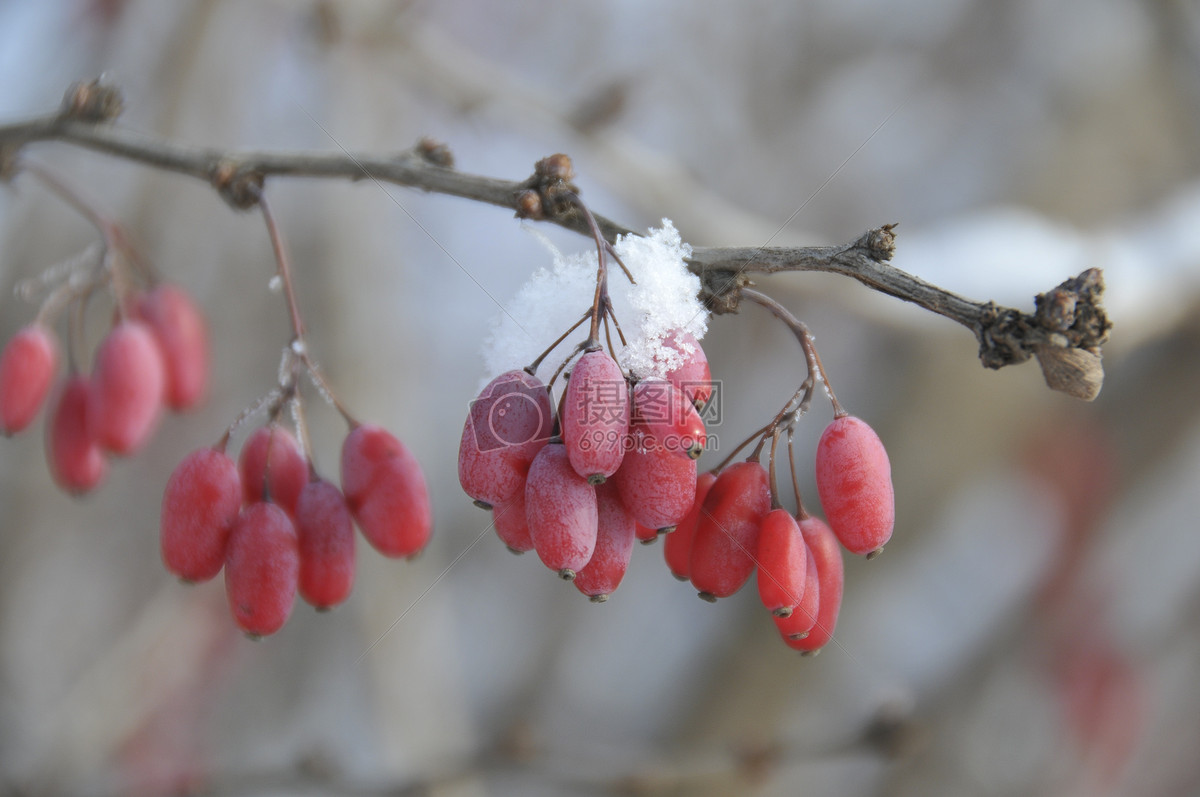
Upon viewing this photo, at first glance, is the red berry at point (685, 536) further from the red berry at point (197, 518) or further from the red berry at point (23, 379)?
the red berry at point (23, 379)

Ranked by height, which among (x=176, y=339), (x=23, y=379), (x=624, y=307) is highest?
(x=176, y=339)

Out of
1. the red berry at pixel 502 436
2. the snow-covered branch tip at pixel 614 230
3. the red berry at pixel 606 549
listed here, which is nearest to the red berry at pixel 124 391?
the snow-covered branch tip at pixel 614 230

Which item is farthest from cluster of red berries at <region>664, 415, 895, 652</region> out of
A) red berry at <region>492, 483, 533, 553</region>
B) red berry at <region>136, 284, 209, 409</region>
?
red berry at <region>136, 284, 209, 409</region>

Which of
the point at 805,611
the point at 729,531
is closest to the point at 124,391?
the point at 729,531

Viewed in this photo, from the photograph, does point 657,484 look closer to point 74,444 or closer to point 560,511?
point 560,511

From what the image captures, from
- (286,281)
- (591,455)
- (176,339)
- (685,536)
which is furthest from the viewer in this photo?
(176,339)

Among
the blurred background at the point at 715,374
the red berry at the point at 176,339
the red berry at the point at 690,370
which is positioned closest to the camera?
the red berry at the point at 690,370

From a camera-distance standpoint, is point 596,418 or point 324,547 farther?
point 324,547
